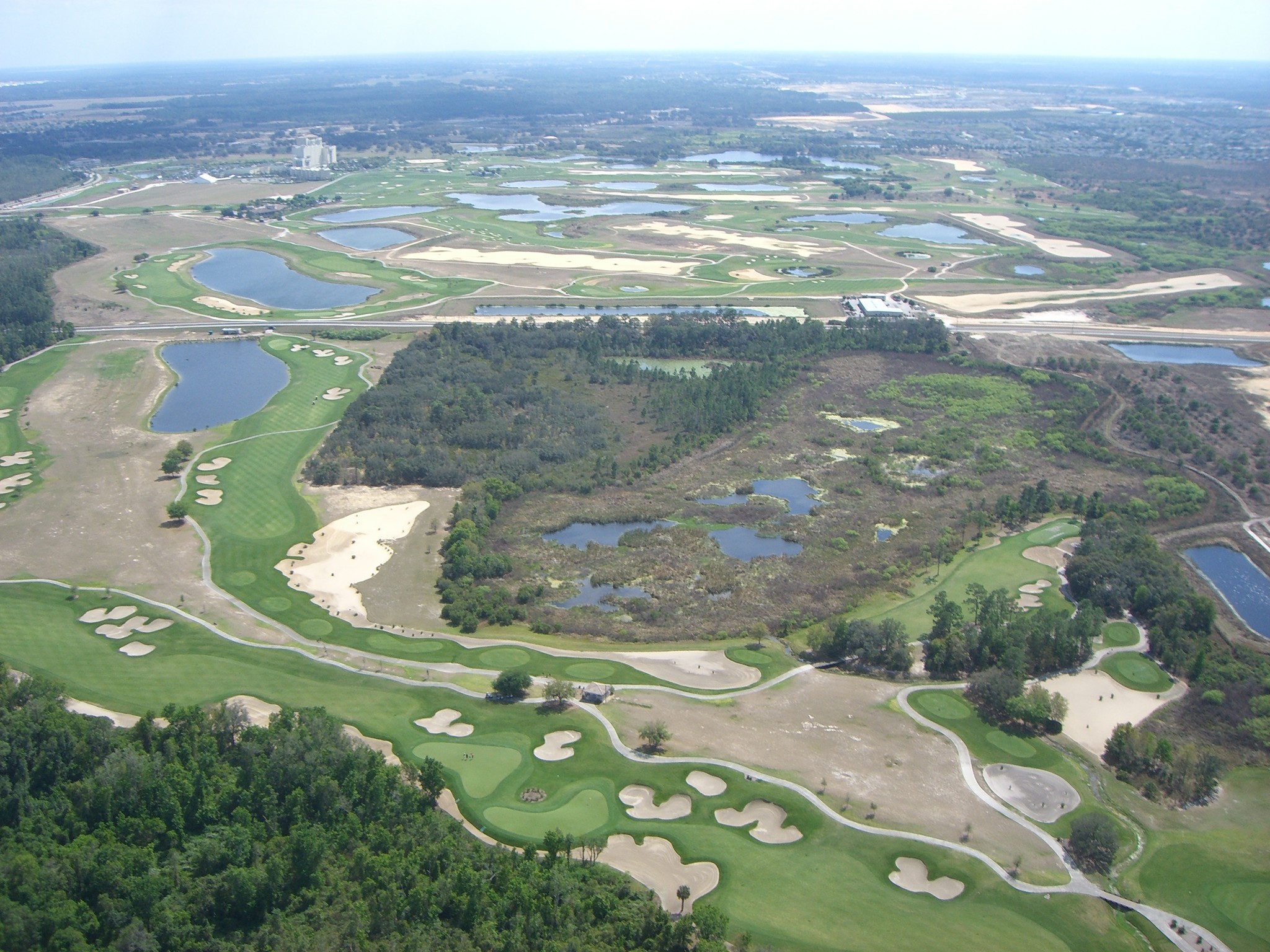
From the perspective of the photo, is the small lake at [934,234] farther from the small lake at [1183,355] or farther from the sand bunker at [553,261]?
the small lake at [1183,355]

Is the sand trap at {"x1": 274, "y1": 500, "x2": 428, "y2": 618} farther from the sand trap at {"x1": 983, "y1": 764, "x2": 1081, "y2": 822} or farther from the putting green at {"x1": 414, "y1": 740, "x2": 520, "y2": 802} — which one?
the sand trap at {"x1": 983, "y1": 764, "x2": 1081, "y2": 822}

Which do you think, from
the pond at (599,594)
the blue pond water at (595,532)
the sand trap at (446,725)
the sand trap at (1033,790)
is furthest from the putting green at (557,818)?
the blue pond water at (595,532)

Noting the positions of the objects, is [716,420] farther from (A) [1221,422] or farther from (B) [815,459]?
(A) [1221,422]

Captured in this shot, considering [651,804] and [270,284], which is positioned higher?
[270,284]

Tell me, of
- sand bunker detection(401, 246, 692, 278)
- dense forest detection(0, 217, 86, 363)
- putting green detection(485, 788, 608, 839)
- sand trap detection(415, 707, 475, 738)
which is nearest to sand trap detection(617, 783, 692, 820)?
putting green detection(485, 788, 608, 839)

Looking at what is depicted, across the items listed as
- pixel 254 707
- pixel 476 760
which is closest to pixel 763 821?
pixel 476 760

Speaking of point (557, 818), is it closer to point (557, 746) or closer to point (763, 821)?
point (557, 746)

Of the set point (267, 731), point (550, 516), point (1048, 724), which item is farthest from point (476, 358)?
point (1048, 724)
